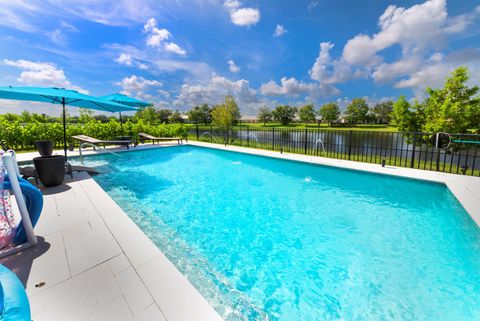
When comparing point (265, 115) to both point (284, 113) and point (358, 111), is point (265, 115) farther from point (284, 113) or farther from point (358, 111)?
point (358, 111)

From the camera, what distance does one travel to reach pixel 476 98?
963cm

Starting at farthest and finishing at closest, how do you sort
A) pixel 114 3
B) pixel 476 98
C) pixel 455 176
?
pixel 476 98
pixel 114 3
pixel 455 176

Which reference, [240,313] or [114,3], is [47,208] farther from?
[114,3]

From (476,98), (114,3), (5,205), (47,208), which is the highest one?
(114,3)

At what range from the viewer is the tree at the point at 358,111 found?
6062 cm

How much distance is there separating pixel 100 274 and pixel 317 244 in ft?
9.73

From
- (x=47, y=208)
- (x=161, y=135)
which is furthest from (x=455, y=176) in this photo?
(x=161, y=135)

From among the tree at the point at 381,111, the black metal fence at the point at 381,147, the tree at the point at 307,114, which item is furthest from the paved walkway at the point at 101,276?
the tree at the point at 381,111

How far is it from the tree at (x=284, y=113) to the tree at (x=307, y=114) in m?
6.68

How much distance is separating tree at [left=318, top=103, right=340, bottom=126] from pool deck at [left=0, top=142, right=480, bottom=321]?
69.2 metres

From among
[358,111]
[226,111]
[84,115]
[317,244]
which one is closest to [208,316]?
[317,244]

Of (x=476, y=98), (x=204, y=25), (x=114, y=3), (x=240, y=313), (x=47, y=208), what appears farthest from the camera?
(x=204, y=25)

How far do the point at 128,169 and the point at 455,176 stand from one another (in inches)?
421

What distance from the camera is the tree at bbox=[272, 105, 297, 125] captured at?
77.9 m
